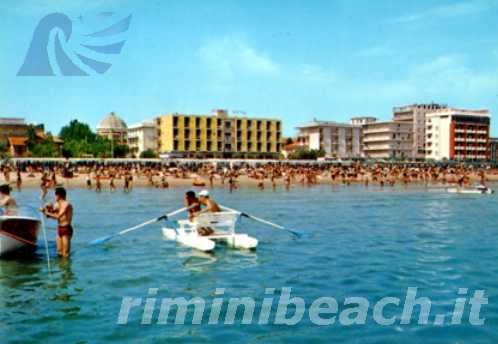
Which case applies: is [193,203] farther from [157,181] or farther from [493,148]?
[493,148]


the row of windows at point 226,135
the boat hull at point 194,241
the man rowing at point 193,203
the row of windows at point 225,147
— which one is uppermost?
the row of windows at point 226,135

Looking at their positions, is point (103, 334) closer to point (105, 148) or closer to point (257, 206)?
point (257, 206)

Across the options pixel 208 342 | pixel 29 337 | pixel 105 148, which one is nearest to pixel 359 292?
pixel 208 342

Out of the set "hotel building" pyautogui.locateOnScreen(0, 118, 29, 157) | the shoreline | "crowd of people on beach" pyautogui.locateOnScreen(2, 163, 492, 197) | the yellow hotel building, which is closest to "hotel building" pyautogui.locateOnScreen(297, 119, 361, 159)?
the yellow hotel building

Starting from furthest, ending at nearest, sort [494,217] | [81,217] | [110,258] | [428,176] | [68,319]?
1. [428,176]
2. [494,217]
3. [81,217]
4. [110,258]
5. [68,319]

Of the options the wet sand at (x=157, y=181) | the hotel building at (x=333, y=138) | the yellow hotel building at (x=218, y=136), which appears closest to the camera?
the wet sand at (x=157, y=181)

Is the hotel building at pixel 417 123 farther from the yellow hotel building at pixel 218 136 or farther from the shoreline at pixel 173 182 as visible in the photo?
the shoreline at pixel 173 182

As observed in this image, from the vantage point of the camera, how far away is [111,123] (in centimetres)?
12525

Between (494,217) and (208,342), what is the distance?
22.4 m

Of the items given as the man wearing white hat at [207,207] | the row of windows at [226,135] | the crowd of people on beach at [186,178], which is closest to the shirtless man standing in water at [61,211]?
the man wearing white hat at [207,207]

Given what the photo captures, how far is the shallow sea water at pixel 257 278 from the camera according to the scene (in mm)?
8734

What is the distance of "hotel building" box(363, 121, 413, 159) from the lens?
13700 cm

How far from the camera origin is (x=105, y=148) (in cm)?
10406

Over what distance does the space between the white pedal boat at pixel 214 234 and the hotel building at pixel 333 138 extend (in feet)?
373
